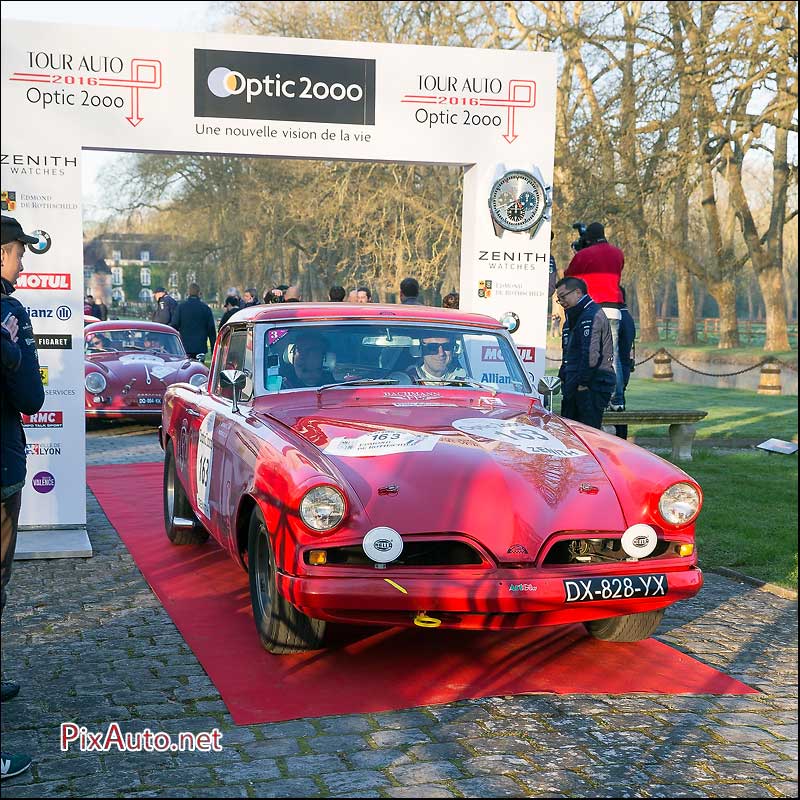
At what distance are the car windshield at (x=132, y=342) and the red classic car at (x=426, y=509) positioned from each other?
9929mm

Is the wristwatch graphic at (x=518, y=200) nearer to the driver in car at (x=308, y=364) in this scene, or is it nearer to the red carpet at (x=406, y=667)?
the driver in car at (x=308, y=364)

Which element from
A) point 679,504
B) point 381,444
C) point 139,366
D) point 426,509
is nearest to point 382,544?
point 426,509

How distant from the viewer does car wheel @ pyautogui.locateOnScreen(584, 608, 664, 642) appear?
18.4 ft

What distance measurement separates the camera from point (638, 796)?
3789mm

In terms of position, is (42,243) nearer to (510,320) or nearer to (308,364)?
(308,364)

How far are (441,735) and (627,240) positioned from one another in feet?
78.9

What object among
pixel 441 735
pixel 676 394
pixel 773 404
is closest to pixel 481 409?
pixel 441 735

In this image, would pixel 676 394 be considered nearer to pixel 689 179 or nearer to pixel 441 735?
pixel 689 179

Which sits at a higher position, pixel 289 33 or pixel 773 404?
pixel 289 33

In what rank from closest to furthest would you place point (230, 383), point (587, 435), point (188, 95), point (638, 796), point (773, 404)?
point (638, 796) → point (587, 435) → point (230, 383) → point (188, 95) → point (773, 404)

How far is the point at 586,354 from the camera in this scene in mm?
8477

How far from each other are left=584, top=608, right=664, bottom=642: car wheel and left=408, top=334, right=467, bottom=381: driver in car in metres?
1.77

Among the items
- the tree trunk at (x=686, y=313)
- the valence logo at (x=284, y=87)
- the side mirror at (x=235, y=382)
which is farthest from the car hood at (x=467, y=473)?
the tree trunk at (x=686, y=313)

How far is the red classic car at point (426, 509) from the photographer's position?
4.80m
